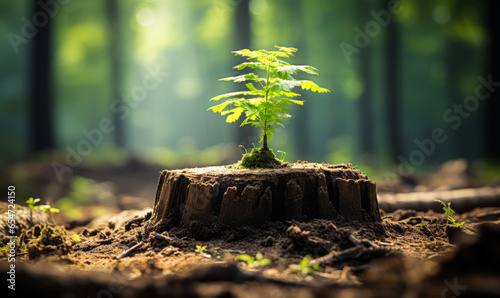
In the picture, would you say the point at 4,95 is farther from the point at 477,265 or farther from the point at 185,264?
the point at 477,265

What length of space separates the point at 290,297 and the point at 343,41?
2180 cm

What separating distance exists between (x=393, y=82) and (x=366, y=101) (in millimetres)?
5972

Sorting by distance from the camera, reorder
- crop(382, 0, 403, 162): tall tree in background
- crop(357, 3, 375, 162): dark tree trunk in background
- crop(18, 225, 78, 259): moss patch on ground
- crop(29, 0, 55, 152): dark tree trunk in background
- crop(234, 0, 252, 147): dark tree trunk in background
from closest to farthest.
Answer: crop(18, 225, 78, 259): moss patch on ground, crop(29, 0, 55, 152): dark tree trunk in background, crop(234, 0, 252, 147): dark tree trunk in background, crop(382, 0, 403, 162): tall tree in background, crop(357, 3, 375, 162): dark tree trunk in background

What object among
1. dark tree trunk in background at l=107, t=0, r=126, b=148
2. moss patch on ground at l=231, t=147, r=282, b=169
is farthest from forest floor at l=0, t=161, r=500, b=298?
dark tree trunk in background at l=107, t=0, r=126, b=148

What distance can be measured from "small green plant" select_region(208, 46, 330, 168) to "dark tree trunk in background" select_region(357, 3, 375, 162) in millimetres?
18149

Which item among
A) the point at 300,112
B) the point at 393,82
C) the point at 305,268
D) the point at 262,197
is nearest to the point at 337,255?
the point at 305,268

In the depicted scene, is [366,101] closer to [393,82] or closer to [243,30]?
[393,82]

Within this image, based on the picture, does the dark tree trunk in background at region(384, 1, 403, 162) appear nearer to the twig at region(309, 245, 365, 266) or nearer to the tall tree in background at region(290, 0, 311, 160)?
the tall tree in background at region(290, 0, 311, 160)

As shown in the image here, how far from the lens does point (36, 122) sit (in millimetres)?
13844

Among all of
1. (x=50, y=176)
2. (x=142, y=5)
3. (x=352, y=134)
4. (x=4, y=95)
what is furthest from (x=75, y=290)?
(x=352, y=134)

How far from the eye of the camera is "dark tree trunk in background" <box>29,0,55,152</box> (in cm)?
1379

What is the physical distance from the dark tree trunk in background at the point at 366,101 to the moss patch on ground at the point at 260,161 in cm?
1804

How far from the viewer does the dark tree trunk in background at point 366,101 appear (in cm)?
2104

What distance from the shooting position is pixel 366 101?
23.2 metres
